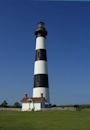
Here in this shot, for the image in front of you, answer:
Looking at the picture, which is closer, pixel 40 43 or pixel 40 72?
pixel 40 72

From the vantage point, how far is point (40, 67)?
44469mm

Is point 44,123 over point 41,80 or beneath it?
beneath

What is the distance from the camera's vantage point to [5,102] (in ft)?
201

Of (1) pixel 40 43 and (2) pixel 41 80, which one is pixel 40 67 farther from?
(1) pixel 40 43

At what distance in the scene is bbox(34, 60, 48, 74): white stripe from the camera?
4441 cm

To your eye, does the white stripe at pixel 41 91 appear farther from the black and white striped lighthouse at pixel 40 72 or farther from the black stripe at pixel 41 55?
the black stripe at pixel 41 55

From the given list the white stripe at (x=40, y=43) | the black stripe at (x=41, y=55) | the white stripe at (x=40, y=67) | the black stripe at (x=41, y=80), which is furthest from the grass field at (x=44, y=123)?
the white stripe at (x=40, y=43)

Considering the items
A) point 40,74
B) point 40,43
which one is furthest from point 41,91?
point 40,43

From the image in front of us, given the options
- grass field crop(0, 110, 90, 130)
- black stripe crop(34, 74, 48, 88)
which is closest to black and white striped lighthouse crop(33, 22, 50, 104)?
black stripe crop(34, 74, 48, 88)

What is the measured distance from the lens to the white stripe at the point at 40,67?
146 ft

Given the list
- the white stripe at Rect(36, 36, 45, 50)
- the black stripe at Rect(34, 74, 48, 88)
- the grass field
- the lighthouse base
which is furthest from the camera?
the white stripe at Rect(36, 36, 45, 50)

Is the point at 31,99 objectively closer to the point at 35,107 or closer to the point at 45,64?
the point at 35,107

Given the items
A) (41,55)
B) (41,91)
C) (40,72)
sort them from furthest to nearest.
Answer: (41,55)
(40,72)
(41,91)

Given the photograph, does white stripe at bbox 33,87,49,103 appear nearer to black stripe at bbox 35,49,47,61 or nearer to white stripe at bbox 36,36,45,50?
black stripe at bbox 35,49,47,61
